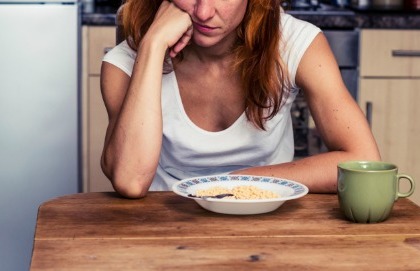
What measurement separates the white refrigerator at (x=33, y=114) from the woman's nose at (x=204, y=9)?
4.63 feet

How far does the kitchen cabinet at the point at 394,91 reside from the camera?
3.04 meters

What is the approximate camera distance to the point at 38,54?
3.04 m

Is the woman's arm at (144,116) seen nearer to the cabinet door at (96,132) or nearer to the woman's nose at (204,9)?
the woman's nose at (204,9)

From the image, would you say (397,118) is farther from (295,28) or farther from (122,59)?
(122,59)

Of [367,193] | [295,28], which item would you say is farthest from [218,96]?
[367,193]

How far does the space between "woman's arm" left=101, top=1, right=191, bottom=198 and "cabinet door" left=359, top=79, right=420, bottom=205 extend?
4.93 feet

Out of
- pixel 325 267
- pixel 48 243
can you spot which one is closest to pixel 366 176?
pixel 325 267

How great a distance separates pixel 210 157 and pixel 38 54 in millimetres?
1321

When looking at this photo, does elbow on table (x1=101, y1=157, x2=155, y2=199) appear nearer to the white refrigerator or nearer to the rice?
the rice

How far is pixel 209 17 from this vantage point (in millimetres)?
1665

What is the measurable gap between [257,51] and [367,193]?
57 centimetres

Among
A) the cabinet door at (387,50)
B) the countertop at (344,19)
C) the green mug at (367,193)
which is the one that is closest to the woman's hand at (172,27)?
the green mug at (367,193)

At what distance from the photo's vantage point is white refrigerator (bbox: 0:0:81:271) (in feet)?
9.87

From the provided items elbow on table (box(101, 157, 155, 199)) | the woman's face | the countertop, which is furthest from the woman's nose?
the countertop
